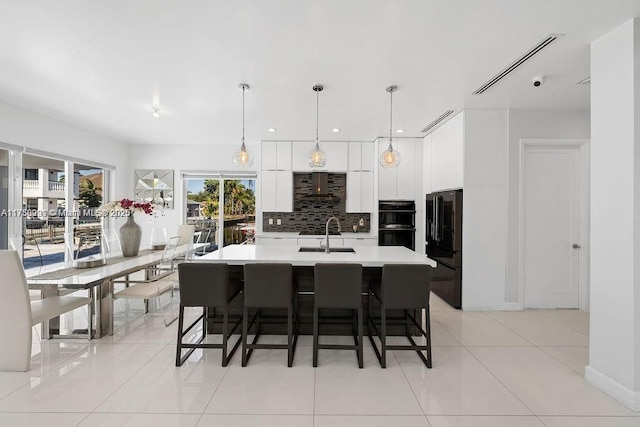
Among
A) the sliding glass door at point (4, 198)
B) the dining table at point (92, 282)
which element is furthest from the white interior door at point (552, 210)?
the sliding glass door at point (4, 198)

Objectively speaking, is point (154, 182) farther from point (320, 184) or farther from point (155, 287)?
point (155, 287)

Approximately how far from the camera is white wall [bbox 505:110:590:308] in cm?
423

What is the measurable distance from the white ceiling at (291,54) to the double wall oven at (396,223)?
174 centimetres

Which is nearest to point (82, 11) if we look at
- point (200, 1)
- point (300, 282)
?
point (200, 1)

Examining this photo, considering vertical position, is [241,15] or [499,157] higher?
[241,15]

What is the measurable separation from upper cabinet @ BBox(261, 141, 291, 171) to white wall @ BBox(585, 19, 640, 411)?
4.50 meters

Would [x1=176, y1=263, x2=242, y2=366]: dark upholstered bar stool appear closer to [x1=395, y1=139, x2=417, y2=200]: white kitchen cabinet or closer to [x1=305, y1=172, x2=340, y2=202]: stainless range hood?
[x1=305, y1=172, x2=340, y2=202]: stainless range hood

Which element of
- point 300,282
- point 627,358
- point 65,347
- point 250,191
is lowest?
point 65,347

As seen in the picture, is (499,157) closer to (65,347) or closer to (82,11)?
(82,11)

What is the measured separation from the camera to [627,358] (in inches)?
88.3

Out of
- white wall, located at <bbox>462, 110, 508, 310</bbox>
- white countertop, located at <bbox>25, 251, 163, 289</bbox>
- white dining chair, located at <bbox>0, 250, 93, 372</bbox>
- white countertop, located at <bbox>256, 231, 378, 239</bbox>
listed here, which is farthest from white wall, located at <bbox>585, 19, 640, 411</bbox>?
white dining chair, located at <bbox>0, 250, 93, 372</bbox>

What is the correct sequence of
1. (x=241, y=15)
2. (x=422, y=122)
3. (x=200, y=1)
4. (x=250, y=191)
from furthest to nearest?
1. (x=250, y=191)
2. (x=422, y=122)
3. (x=241, y=15)
4. (x=200, y=1)

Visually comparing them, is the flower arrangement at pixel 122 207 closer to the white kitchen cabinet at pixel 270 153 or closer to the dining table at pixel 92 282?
the dining table at pixel 92 282

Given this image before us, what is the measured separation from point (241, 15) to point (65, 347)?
11.1 ft
